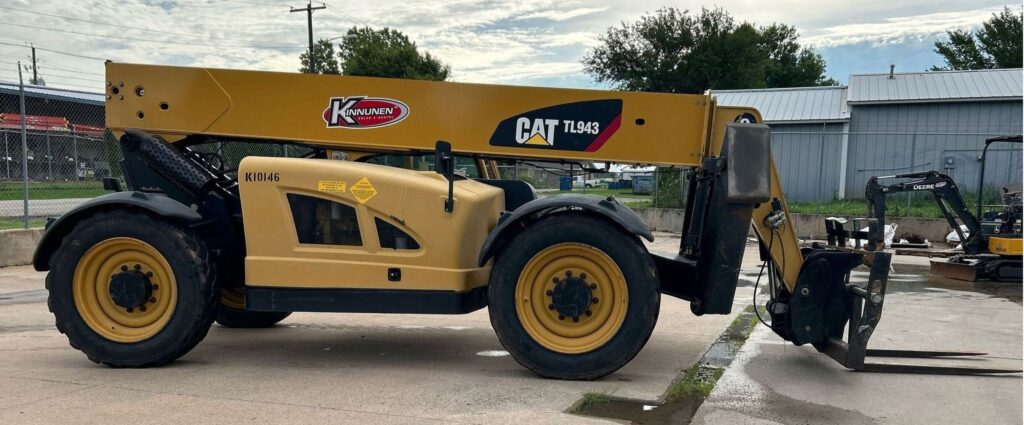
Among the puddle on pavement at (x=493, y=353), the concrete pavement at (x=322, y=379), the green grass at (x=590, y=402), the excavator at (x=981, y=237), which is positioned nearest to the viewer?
the concrete pavement at (x=322, y=379)

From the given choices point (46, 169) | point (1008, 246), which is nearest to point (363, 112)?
point (1008, 246)

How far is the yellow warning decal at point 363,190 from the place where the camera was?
548 centimetres

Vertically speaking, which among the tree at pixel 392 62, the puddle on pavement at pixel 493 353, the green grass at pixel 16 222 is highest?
the tree at pixel 392 62

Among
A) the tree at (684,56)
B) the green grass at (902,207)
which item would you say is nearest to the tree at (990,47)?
the tree at (684,56)

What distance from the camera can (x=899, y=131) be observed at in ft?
72.0

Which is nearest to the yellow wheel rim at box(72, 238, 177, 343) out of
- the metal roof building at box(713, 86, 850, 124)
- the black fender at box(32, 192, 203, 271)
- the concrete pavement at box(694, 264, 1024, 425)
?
the black fender at box(32, 192, 203, 271)

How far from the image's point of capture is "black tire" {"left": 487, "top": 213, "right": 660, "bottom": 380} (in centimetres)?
517

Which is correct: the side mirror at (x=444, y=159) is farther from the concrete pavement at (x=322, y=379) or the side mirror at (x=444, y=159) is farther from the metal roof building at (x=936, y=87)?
the metal roof building at (x=936, y=87)

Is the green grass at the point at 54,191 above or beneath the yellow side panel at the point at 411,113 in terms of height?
beneath

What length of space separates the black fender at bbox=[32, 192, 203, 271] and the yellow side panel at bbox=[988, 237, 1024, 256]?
11626 millimetres

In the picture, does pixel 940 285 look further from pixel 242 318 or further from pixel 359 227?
pixel 242 318

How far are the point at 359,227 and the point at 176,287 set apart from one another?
137 cm

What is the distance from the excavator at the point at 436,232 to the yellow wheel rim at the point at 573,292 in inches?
0.4

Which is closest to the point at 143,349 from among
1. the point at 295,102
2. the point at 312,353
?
the point at 312,353
